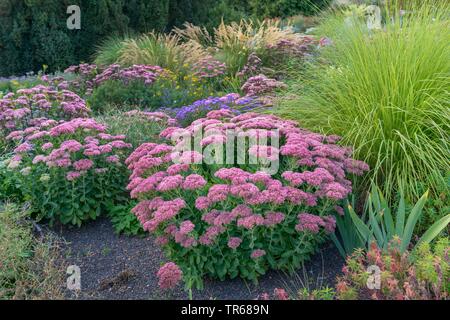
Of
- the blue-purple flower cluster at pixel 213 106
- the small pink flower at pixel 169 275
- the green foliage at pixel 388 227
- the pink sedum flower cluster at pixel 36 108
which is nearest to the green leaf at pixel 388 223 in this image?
the green foliage at pixel 388 227

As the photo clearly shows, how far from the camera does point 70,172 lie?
170 inches

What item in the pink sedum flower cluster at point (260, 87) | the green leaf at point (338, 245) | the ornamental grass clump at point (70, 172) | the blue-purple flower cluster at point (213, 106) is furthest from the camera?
the pink sedum flower cluster at point (260, 87)

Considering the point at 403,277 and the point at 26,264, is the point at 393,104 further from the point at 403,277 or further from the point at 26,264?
the point at 26,264

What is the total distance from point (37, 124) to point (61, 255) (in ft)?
5.64

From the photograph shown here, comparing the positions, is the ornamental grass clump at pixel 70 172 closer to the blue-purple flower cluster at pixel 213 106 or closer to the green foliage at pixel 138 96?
the blue-purple flower cluster at pixel 213 106

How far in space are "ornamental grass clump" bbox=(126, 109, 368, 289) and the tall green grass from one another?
44 centimetres

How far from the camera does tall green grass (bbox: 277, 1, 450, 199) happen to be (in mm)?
4230

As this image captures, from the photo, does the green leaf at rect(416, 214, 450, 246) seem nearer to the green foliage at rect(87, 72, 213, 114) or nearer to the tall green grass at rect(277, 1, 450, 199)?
the tall green grass at rect(277, 1, 450, 199)

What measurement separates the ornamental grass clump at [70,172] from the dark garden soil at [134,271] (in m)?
0.23

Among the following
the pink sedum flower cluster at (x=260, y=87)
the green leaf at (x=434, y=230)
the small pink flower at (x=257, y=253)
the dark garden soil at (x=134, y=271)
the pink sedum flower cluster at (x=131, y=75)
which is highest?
the pink sedum flower cluster at (x=260, y=87)

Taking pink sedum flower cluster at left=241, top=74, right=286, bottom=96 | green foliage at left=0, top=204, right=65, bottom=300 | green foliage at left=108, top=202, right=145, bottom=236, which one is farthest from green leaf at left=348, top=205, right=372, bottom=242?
pink sedum flower cluster at left=241, top=74, right=286, bottom=96

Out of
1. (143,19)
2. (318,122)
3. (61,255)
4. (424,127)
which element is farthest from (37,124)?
(143,19)

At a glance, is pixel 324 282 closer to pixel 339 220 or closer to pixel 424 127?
pixel 339 220

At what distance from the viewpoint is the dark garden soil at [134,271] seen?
3.65 m
